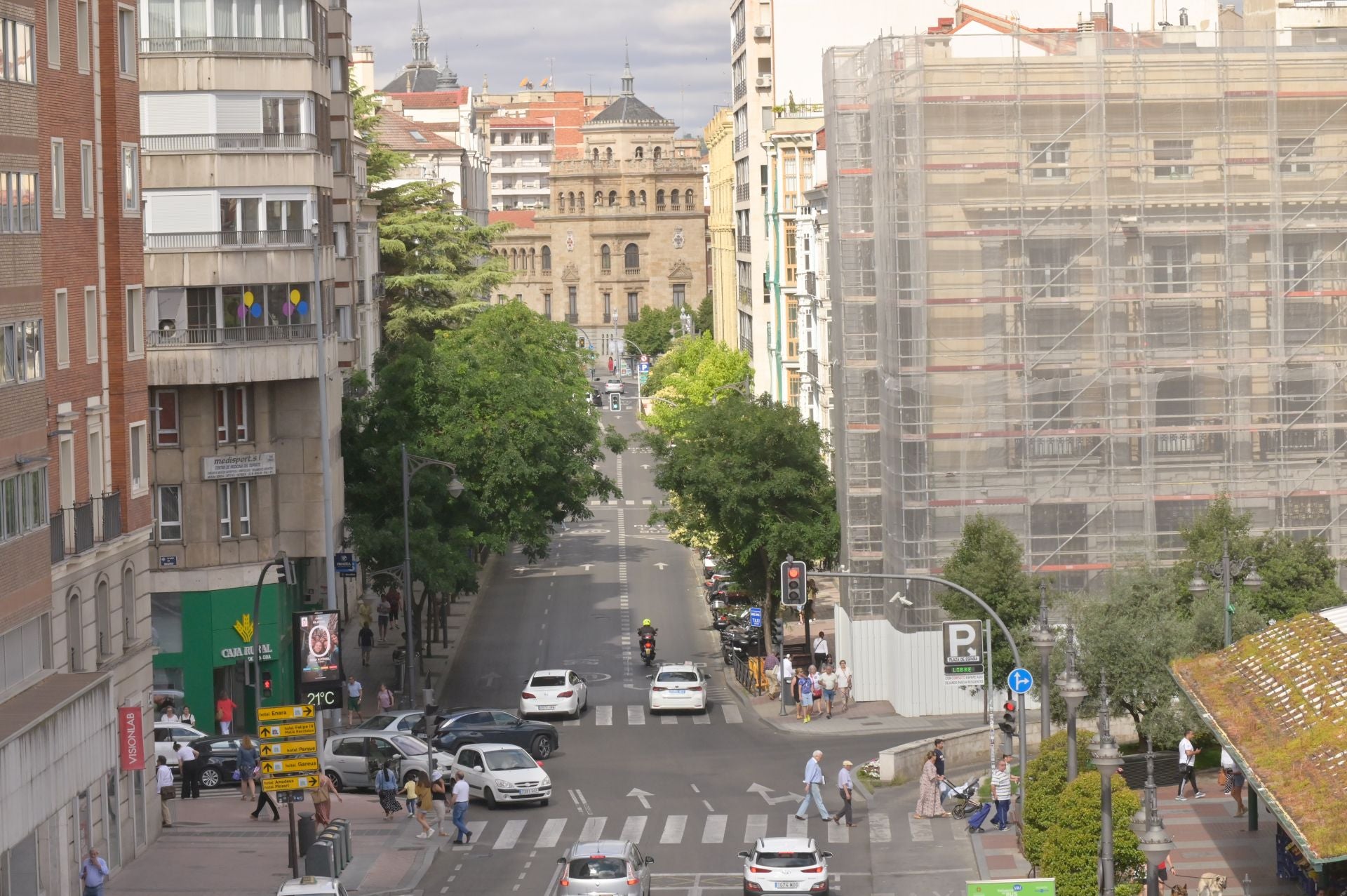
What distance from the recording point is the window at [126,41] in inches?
1559

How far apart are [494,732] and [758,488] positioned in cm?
1428

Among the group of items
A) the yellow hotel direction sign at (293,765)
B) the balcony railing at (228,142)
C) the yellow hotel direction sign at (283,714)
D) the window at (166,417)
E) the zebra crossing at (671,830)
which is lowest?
the zebra crossing at (671,830)

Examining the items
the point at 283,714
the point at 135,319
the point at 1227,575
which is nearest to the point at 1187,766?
the point at 1227,575

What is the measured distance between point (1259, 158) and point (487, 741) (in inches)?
901

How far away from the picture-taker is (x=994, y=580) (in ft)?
156

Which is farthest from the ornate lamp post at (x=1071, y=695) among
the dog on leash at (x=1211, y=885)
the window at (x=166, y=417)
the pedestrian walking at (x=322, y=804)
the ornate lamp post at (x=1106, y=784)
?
the window at (x=166, y=417)

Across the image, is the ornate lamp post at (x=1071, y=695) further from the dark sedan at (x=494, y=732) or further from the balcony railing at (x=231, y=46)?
the balcony railing at (x=231, y=46)

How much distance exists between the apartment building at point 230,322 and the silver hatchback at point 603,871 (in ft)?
57.5

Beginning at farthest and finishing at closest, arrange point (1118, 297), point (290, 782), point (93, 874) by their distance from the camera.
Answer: point (1118, 297), point (290, 782), point (93, 874)

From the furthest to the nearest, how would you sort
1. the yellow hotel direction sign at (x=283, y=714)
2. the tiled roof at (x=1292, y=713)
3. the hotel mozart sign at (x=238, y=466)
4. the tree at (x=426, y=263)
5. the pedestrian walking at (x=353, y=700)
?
the tree at (x=426, y=263), the pedestrian walking at (x=353, y=700), the hotel mozart sign at (x=238, y=466), the yellow hotel direction sign at (x=283, y=714), the tiled roof at (x=1292, y=713)

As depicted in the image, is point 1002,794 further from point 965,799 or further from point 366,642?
point 366,642

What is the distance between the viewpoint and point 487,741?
4712 cm

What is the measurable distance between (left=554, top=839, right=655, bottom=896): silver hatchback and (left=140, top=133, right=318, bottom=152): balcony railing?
24331 millimetres

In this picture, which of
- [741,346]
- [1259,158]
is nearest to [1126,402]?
[1259,158]
